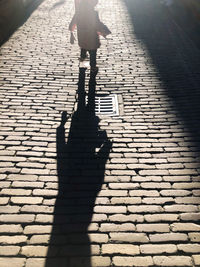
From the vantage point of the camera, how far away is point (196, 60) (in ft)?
24.3

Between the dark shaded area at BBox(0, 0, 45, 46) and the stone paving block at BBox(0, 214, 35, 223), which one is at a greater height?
the dark shaded area at BBox(0, 0, 45, 46)

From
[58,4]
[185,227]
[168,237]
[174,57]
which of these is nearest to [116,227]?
[168,237]

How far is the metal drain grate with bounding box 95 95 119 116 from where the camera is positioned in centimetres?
526

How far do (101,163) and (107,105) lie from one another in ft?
5.84

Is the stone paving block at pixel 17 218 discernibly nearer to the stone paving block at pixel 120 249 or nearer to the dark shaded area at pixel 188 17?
the stone paving block at pixel 120 249

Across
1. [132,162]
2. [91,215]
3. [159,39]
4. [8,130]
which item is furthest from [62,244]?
[159,39]

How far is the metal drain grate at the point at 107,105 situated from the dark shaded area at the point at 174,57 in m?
1.21

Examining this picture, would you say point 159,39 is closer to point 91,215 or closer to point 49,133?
point 49,133

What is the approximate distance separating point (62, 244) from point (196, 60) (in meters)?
6.31

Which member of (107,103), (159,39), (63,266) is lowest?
(63,266)

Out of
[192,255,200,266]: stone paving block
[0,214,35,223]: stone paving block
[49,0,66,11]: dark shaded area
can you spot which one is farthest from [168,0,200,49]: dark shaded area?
[0,214,35,223]: stone paving block

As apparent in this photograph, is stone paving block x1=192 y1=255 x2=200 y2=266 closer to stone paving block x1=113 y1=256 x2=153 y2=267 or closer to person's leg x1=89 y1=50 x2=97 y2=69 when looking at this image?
stone paving block x1=113 y1=256 x2=153 y2=267

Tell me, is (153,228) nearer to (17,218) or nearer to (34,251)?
(34,251)

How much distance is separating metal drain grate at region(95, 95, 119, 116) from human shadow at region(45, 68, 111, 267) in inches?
4.9
